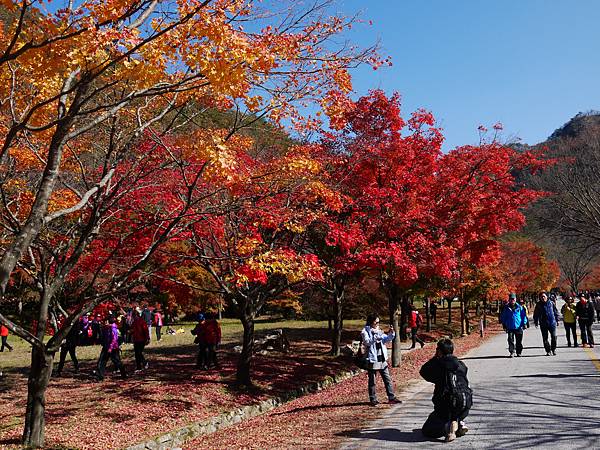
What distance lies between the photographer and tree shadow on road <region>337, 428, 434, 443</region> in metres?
6.50

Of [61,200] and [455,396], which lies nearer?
[455,396]

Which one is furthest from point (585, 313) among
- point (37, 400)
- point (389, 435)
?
point (37, 400)

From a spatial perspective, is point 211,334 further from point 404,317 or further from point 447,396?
point 404,317

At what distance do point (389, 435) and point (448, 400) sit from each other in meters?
1.02

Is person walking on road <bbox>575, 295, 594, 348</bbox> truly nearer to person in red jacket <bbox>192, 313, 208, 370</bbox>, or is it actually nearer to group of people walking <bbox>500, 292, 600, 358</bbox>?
group of people walking <bbox>500, 292, 600, 358</bbox>

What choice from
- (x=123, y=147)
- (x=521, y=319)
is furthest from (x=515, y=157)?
(x=123, y=147)

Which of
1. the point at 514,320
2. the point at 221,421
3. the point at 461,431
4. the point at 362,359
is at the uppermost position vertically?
the point at 514,320

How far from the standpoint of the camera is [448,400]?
632 centimetres

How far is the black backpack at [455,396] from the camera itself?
6289mm

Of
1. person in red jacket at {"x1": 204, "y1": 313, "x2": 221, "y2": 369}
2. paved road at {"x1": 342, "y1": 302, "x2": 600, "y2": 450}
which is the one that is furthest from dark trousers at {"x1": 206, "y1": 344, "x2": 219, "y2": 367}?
paved road at {"x1": 342, "y1": 302, "x2": 600, "y2": 450}

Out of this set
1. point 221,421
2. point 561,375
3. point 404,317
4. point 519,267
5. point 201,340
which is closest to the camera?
point 221,421

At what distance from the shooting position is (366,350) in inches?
359

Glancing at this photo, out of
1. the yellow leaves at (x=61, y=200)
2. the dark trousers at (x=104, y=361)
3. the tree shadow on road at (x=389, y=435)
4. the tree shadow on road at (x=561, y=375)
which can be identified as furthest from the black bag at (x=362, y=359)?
the dark trousers at (x=104, y=361)

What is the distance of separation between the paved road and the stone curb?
131 inches
